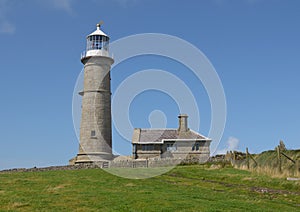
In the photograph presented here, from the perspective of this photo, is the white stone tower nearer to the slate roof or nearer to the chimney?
the slate roof

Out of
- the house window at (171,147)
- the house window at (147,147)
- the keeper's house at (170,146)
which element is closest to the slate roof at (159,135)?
the keeper's house at (170,146)

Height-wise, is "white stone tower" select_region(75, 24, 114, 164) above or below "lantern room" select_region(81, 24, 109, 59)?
below

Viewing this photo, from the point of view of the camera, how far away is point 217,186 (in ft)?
66.0

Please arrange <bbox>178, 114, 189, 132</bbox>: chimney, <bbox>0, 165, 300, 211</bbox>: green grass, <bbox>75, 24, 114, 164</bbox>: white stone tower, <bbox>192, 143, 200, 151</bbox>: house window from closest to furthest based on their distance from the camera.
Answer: <bbox>0, 165, 300, 211</bbox>: green grass, <bbox>75, 24, 114, 164</bbox>: white stone tower, <bbox>192, 143, 200, 151</bbox>: house window, <bbox>178, 114, 189, 132</bbox>: chimney

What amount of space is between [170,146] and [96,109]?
13.0m

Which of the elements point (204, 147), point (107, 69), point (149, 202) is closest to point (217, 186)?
point (149, 202)

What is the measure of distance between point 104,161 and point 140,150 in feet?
32.0

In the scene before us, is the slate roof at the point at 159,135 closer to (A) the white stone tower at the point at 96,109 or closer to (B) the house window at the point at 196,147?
(B) the house window at the point at 196,147

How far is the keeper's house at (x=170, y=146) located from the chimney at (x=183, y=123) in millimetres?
1122

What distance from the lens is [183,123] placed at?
180 feet

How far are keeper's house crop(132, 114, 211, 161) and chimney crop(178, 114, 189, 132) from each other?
1.12 m

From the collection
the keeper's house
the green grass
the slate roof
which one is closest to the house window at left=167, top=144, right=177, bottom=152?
the keeper's house

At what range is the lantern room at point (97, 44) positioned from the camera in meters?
47.6

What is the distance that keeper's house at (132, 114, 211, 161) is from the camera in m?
52.3
